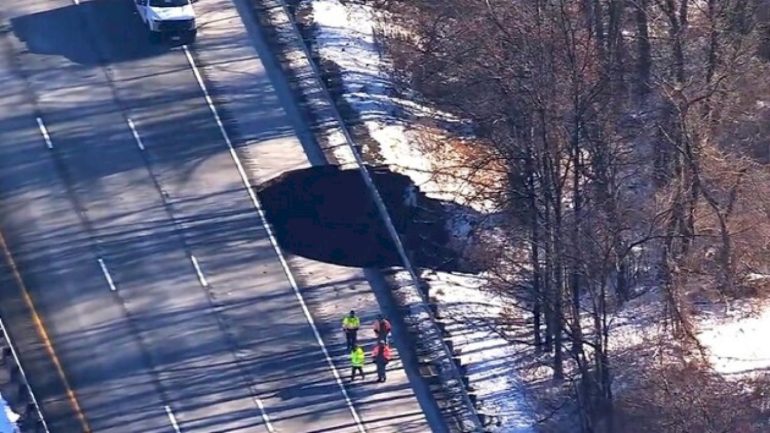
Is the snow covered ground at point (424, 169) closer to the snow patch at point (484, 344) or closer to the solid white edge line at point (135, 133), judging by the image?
the snow patch at point (484, 344)

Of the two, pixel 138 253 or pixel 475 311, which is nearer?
pixel 475 311

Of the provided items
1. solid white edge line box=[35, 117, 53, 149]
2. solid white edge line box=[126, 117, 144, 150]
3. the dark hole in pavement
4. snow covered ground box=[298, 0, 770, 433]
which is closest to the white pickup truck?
solid white edge line box=[126, 117, 144, 150]

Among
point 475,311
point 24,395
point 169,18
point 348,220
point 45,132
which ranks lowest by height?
point 475,311

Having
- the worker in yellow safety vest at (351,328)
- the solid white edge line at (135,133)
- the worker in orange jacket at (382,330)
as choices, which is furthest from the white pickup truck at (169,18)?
the worker in orange jacket at (382,330)

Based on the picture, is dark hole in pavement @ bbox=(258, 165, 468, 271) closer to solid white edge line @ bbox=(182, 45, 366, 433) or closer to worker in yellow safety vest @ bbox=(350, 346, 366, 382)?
solid white edge line @ bbox=(182, 45, 366, 433)

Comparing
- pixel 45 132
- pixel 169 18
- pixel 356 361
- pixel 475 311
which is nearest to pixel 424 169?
pixel 475 311

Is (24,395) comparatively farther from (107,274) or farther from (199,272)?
(199,272)

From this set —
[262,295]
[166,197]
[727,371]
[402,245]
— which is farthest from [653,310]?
[166,197]
